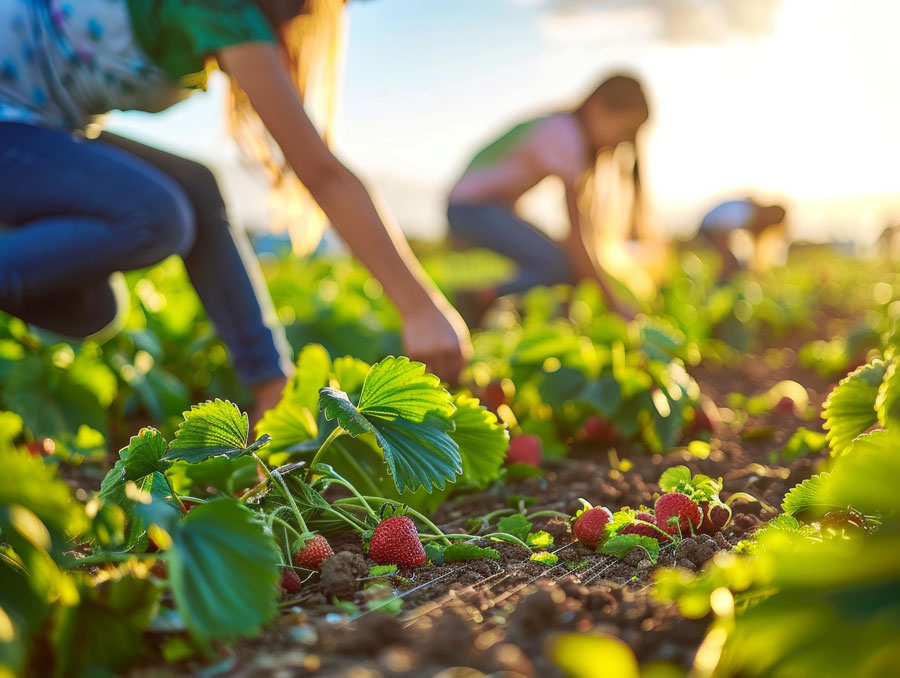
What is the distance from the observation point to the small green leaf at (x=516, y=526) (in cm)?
139

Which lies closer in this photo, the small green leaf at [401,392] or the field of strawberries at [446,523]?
the field of strawberries at [446,523]

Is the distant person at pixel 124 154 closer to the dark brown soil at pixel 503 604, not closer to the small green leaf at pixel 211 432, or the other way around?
the dark brown soil at pixel 503 604

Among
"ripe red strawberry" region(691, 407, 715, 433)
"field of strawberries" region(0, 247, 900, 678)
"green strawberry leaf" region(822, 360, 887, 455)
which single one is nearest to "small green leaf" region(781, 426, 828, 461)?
"field of strawberries" region(0, 247, 900, 678)

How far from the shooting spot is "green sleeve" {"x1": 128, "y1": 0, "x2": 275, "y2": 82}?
1612mm

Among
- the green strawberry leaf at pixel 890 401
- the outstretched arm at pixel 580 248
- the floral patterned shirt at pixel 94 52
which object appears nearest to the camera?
the green strawberry leaf at pixel 890 401

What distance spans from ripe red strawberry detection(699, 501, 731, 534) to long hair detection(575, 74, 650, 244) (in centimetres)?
338

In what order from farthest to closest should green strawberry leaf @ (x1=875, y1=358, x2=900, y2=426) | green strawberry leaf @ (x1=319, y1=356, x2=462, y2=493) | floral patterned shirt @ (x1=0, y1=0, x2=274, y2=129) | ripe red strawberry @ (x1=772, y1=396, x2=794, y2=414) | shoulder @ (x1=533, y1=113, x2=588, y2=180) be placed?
shoulder @ (x1=533, y1=113, x2=588, y2=180)
ripe red strawberry @ (x1=772, y1=396, x2=794, y2=414)
floral patterned shirt @ (x1=0, y1=0, x2=274, y2=129)
green strawberry leaf @ (x1=319, y1=356, x2=462, y2=493)
green strawberry leaf @ (x1=875, y1=358, x2=900, y2=426)

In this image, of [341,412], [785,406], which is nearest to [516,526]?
[341,412]

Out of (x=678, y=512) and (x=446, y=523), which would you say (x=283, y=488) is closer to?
(x=446, y=523)

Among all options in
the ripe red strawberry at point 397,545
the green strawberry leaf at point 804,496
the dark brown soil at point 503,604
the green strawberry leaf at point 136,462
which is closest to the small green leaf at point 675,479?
the dark brown soil at point 503,604

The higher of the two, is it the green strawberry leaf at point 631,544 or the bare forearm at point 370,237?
the bare forearm at point 370,237

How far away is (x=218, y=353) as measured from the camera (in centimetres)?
278

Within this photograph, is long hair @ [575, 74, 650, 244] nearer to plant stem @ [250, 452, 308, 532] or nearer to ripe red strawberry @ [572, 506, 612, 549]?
ripe red strawberry @ [572, 506, 612, 549]

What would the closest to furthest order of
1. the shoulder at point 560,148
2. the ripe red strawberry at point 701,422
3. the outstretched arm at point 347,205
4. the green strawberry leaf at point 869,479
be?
the green strawberry leaf at point 869,479, the outstretched arm at point 347,205, the ripe red strawberry at point 701,422, the shoulder at point 560,148
